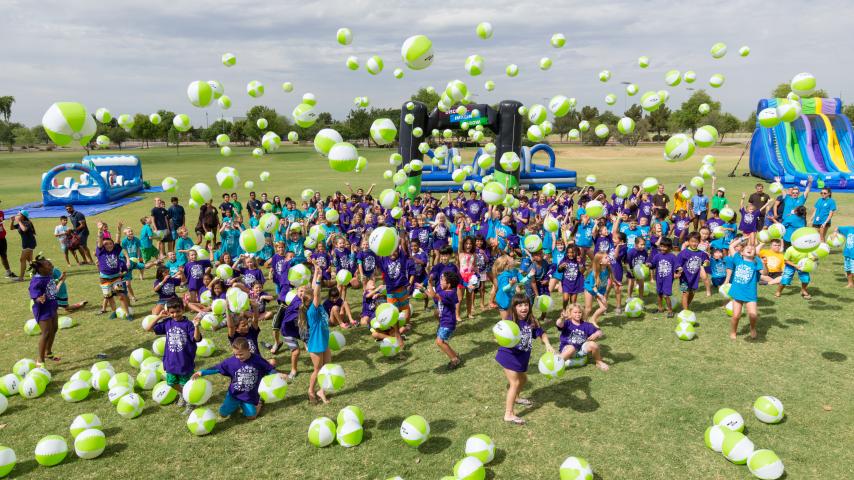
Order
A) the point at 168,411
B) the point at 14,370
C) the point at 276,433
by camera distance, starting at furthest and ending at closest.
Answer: the point at 14,370
the point at 168,411
the point at 276,433

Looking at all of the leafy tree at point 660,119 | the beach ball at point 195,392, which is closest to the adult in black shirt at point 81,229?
the beach ball at point 195,392

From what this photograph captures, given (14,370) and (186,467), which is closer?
(186,467)

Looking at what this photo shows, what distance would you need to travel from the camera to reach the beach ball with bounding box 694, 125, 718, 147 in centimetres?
784

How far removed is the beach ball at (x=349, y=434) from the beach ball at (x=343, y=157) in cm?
341

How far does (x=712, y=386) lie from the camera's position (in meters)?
6.19

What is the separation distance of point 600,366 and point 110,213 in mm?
22214

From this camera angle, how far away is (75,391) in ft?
20.0

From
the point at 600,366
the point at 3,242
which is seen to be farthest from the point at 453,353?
the point at 3,242

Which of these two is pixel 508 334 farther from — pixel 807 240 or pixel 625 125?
pixel 625 125

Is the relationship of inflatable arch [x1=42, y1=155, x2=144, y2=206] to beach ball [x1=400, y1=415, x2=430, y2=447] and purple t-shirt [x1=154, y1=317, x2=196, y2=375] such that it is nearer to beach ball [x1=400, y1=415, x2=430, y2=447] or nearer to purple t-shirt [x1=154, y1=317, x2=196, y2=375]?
purple t-shirt [x1=154, y1=317, x2=196, y2=375]

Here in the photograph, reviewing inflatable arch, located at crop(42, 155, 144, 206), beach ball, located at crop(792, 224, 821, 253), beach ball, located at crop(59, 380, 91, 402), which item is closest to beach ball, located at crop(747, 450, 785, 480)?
beach ball, located at crop(792, 224, 821, 253)

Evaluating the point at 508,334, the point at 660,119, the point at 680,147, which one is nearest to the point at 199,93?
the point at 508,334

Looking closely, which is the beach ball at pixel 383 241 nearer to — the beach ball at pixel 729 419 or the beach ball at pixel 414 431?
the beach ball at pixel 414 431

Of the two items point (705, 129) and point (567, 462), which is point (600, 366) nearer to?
point (567, 462)
